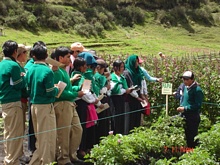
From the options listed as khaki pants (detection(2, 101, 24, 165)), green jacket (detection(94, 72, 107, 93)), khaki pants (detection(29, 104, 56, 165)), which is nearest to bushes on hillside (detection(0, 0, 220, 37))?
green jacket (detection(94, 72, 107, 93))

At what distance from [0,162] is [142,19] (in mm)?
27136

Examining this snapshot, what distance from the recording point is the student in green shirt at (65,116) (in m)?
4.68

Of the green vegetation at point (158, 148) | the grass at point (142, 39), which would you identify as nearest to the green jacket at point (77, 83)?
the green vegetation at point (158, 148)

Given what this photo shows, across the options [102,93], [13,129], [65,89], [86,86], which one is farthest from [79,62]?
[13,129]

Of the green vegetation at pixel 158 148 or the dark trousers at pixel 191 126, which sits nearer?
the green vegetation at pixel 158 148

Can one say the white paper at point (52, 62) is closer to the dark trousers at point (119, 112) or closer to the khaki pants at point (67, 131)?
the khaki pants at point (67, 131)

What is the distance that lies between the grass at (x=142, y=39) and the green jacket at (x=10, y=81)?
47.5 ft

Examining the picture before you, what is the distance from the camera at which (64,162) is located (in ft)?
15.8

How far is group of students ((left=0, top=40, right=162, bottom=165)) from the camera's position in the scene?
438cm

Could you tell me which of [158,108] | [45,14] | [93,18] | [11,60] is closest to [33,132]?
[11,60]

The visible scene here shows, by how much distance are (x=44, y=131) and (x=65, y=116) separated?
44 cm

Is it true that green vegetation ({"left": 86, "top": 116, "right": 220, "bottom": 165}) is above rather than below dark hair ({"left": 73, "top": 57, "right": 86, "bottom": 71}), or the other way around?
below

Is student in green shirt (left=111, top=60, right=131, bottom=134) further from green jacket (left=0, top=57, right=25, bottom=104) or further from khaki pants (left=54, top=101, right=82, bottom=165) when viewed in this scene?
green jacket (left=0, top=57, right=25, bottom=104)

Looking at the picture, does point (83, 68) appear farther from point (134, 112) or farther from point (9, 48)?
point (134, 112)
